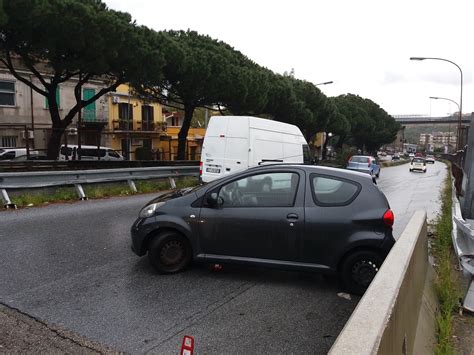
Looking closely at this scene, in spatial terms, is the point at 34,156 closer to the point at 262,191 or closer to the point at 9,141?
the point at 9,141

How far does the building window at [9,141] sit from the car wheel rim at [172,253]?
2887 cm

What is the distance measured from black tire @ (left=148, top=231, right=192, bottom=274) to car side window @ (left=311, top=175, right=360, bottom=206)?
5.72 ft

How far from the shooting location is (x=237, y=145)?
42.5 feet

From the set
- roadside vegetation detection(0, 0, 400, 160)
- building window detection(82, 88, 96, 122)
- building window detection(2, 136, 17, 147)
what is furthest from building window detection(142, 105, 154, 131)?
building window detection(2, 136, 17, 147)

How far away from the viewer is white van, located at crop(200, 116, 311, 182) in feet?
42.3

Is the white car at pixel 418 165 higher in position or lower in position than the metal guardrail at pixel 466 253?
lower

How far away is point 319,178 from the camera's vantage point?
5.38 m

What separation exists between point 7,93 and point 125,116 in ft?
42.6

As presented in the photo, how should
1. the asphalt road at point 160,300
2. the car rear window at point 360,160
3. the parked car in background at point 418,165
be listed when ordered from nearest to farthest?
the asphalt road at point 160,300 < the car rear window at point 360,160 < the parked car in background at point 418,165

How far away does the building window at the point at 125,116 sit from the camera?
43406 mm

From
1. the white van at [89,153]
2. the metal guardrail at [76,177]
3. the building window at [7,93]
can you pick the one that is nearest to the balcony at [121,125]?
the building window at [7,93]

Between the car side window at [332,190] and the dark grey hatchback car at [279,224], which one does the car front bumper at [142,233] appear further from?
the car side window at [332,190]

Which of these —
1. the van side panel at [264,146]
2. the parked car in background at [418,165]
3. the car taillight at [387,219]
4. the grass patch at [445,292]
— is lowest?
the parked car in background at [418,165]

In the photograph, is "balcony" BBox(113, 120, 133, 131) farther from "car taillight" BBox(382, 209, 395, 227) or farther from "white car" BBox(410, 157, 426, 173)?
"car taillight" BBox(382, 209, 395, 227)
